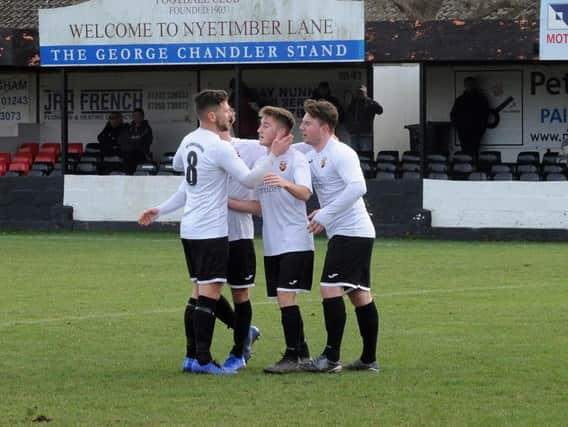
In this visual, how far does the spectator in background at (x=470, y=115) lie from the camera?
25531 millimetres

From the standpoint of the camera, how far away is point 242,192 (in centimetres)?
948

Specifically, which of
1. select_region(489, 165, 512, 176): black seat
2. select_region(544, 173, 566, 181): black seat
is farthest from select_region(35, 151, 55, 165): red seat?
select_region(544, 173, 566, 181): black seat

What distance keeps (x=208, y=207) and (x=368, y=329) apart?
1.34 meters

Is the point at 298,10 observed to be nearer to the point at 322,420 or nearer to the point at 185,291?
the point at 185,291

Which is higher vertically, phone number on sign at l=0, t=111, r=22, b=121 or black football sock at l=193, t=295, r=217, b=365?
phone number on sign at l=0, t=111, r=22, b=121

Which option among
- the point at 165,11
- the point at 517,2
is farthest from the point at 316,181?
the point at 517,2

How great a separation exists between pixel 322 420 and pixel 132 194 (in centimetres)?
1735

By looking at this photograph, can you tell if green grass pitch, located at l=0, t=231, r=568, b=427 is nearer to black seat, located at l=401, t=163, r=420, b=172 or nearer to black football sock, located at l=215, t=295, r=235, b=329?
black football sock, located at l=215, t=295, r=235, b=329

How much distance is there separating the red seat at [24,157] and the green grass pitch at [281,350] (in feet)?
29.1

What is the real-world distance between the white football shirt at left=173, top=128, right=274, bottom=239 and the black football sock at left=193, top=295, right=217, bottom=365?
1.55 ft

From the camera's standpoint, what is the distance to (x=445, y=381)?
8773 millimetres

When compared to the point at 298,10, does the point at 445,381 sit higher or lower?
lower

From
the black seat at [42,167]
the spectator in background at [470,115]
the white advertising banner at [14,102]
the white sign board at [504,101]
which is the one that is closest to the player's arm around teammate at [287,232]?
the spectator in background at [470,115]

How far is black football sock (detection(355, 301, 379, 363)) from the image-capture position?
9.22 metres
